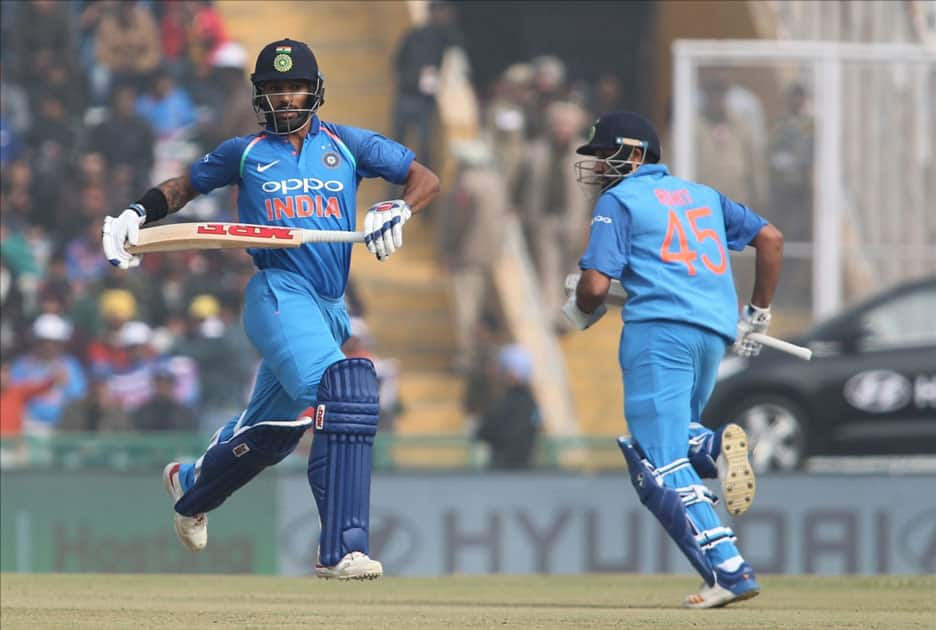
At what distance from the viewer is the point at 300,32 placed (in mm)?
18594

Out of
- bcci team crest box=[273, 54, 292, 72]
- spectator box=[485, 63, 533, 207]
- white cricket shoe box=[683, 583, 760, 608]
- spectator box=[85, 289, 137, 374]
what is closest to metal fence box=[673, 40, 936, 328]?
spectator box=[485, 63, 533, 207]

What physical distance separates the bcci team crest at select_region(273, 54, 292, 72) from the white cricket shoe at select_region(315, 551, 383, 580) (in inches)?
69.6

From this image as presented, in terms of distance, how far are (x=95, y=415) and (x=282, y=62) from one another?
755cm

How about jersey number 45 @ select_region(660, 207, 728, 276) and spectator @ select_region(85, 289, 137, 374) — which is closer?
jersey number 45 @ select_region(660, 207, 728, 276)

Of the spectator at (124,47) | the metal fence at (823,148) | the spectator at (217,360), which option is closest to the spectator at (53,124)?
the spectator at (124,47)

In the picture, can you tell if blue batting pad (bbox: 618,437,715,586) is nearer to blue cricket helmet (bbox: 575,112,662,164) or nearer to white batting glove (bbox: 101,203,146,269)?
blue cricket helmet (bbox: 575,112,662,164)

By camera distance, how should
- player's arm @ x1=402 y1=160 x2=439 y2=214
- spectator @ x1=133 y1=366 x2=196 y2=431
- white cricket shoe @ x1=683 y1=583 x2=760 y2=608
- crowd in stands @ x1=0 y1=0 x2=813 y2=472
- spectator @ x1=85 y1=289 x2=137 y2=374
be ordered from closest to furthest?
player's arm @ x1=402 y1=160 x2=439 y2=214 < white cricket shoe @ x1=683 y1=583 x2=760 y2=608 < spectator @ x1=133 y1=366 x2=196 y2=431 < crowd in stands @ x1=0 y1=0 x2=813 y2=472 < spectator @ x1=85 y1=289 x2=137 y2=374

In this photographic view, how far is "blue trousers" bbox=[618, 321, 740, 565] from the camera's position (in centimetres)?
812

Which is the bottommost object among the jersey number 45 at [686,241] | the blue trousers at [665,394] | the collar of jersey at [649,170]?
the blue trousers at [665,394]

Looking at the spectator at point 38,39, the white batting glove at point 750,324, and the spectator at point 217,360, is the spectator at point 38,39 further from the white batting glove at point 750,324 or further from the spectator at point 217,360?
the white batting glove at point 750,324

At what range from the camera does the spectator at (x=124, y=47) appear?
1727cm

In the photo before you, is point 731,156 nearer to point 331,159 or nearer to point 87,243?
point 87,243

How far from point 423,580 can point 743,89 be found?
595cm

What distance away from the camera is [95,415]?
14867mm
